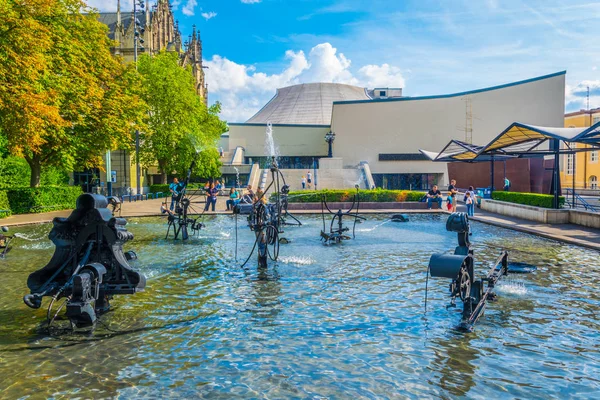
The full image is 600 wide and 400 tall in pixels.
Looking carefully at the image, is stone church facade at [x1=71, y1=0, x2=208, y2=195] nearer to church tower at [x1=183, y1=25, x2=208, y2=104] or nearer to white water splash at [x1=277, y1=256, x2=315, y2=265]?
church tower at [x1=183, y1=25, x2=208, y2=104]

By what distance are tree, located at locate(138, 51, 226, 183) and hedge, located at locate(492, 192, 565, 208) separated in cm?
2582

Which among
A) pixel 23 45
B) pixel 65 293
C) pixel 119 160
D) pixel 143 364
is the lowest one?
pixel 143 364

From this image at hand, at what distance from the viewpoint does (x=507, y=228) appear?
1845 cm

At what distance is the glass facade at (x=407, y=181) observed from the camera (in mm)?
61094

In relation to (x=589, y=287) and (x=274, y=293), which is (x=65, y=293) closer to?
(x=274, y=293)

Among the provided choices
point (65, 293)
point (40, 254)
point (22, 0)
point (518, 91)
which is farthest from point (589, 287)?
point (518, 91)

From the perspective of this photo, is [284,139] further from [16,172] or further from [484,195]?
[16,172]

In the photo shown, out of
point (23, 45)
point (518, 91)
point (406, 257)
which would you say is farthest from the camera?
point (518, 91)

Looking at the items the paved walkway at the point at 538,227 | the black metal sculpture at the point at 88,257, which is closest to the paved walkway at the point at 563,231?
the paved walkway at the point at 538,227

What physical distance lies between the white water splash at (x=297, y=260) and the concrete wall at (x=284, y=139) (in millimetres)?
62906

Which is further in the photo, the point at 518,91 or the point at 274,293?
the point at 518,91

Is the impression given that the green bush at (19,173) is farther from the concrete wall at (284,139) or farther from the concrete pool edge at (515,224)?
the concrete wall at (284,139)

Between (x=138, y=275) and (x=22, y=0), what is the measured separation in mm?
20032

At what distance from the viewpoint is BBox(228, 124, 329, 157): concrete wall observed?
244 feet
